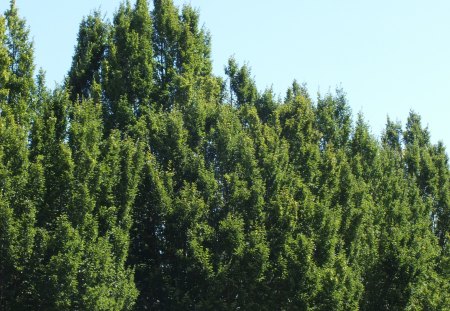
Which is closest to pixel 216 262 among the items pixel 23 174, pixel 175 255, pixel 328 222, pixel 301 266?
pixel 175 255

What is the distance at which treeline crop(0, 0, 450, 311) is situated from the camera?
54.1 feet

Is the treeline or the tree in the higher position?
the tree

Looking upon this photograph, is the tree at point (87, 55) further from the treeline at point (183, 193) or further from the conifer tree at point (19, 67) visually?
the conifer tree at point (19, 67)

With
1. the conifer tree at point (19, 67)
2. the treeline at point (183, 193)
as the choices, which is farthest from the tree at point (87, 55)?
the conifer tree at point (19, 67)

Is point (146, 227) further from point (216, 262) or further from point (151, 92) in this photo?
point (151, 92)

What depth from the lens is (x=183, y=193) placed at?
64.0 feet

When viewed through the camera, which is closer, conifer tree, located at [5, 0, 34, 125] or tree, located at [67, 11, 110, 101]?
conifer tree, located at [5, 0, 34, 125]

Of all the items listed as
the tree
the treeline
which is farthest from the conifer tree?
the tree

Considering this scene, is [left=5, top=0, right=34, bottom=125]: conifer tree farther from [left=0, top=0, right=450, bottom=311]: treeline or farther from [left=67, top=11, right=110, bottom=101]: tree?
[left=67, top=11, right=110, bottom=101]: tree

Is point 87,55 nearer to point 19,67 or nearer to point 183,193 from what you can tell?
point 19,67

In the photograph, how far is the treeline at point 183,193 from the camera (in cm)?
1650

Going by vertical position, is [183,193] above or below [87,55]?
below

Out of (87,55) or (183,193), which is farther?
(87,55)

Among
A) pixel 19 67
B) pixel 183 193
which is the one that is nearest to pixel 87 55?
pixel 19 67
